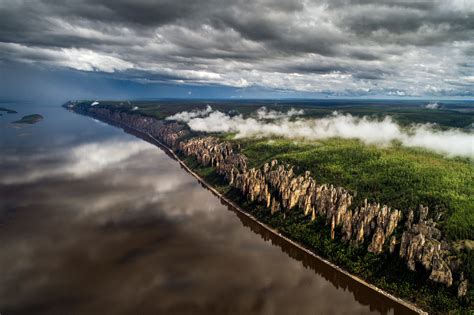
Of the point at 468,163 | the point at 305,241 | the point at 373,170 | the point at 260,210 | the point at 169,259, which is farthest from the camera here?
the point at 468,163

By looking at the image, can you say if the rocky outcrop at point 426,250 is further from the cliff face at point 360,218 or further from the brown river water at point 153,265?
the brown river water at point 153,265

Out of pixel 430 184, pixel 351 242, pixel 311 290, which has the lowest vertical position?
pixel 311 290

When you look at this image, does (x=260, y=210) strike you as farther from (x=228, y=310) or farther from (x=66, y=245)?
(x=66, y=245)

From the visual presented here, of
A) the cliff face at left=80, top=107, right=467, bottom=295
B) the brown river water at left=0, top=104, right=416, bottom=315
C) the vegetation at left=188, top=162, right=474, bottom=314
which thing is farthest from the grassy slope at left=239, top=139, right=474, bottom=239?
the brown river water at left=0, top=104, right=416, bottom=315

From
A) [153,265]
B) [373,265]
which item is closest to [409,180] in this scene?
[373,265]

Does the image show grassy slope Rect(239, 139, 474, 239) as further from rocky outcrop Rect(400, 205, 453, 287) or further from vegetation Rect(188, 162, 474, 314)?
vegetation Rect(188, 162, 474, 314)

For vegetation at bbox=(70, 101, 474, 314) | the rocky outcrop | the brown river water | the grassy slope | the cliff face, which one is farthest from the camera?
the grassy slope

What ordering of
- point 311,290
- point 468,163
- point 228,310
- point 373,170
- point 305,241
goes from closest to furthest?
1. point 228,310
2. point 311,290
3. point 305,241
4. point 373,170
5. point 468,163

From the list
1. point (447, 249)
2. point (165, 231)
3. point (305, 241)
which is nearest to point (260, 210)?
point (305, 241)
